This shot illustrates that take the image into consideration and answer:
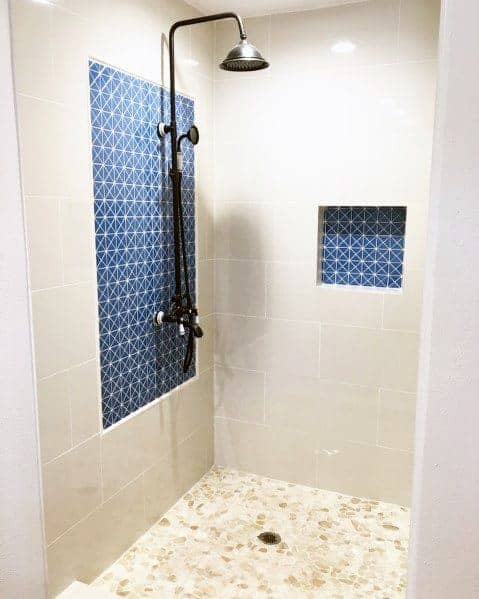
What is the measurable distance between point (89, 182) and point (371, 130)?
4.41 feet

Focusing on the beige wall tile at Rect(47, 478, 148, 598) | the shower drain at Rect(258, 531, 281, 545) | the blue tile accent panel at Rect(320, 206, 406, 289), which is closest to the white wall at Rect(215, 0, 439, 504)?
the blue tile accent panel at Rect(320, 206, 406, 289)

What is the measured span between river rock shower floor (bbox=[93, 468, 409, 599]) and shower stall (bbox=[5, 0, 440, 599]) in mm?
11

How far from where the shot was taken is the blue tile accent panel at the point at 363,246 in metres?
2.64

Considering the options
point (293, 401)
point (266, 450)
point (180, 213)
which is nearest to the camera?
point (180, 213)

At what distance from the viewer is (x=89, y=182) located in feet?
6.46

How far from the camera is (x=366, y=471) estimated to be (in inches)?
110

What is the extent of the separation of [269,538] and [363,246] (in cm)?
149

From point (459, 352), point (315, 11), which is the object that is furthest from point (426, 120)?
point (459, 352)

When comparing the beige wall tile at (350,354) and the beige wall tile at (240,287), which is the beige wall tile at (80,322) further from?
the beige wall tile at (350,354)

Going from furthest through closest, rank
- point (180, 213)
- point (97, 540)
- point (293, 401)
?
point (293, 401) → point (180, 213) → point (97, 540)

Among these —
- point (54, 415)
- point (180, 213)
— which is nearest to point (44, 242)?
point (54, 415)

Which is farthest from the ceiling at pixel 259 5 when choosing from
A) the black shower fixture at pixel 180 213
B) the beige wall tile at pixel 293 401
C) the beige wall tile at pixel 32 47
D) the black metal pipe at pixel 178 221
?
the beige wall tile at pixel 293 401

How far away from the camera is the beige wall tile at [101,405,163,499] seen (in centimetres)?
220

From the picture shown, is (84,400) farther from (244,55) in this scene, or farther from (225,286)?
(244,55)
